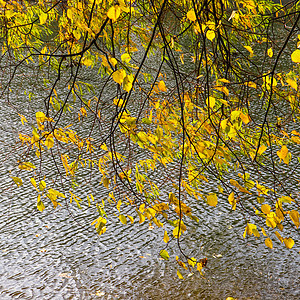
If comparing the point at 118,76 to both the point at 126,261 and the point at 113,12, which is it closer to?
the point at 113,12

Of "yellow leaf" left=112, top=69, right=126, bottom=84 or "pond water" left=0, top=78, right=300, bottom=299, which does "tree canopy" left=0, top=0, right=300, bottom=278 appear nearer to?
"yellow leaf" left=112, top=69, right=126, bottom=84

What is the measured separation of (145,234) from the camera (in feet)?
17.0

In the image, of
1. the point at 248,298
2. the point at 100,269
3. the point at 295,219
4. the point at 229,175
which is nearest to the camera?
the point at 295,219

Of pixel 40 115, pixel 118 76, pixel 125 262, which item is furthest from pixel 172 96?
pixel 125 262

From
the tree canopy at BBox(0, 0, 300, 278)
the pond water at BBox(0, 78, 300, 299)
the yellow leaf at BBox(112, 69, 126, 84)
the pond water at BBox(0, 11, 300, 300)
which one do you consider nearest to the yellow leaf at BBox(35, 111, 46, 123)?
the tree canopy at BBox(0, 0, 300, 278)

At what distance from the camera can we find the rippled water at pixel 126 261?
4258 millimetres

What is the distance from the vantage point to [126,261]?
4727 millimetres

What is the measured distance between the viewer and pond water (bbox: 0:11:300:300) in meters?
4.26

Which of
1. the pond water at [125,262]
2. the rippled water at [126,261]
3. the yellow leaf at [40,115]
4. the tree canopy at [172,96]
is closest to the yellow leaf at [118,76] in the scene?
the tree canopy at [172,96]

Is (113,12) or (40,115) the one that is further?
(40,115)

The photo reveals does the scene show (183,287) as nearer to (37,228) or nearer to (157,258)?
(157,258)

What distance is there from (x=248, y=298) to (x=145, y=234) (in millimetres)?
1532

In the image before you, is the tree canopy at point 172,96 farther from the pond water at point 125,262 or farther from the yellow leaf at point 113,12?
the pond water at point 125,262

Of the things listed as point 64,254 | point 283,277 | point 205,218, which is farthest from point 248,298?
point 64,254
